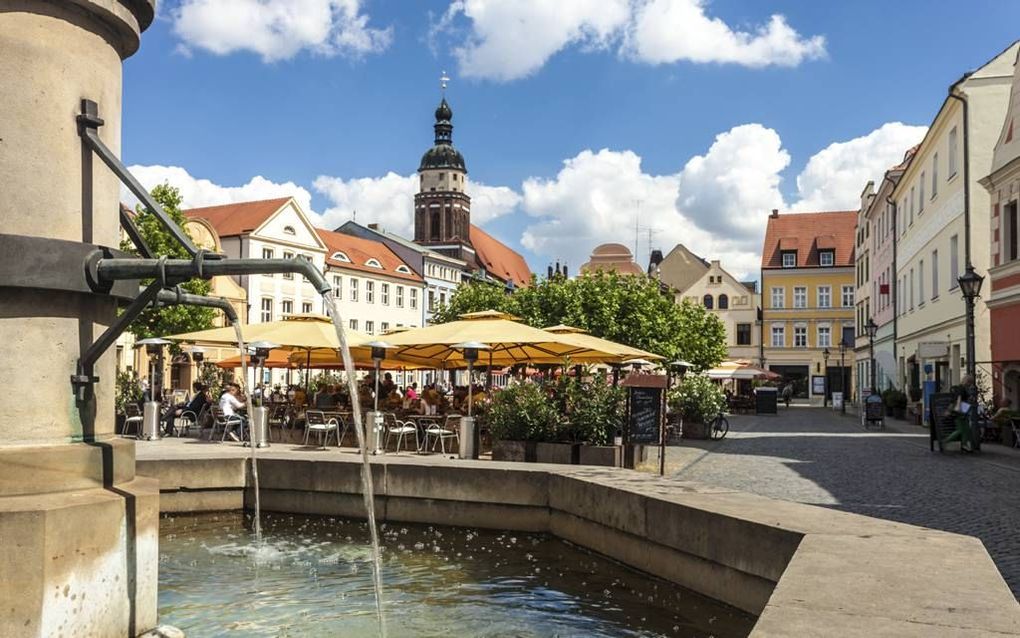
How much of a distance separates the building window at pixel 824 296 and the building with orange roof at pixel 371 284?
3426 cm

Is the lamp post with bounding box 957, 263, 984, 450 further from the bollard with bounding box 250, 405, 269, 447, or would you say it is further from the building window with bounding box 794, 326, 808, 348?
the building window with bounding box 794, 326, 808, 348

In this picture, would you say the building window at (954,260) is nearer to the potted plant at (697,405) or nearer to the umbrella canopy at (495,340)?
the potted plant at (697,405)

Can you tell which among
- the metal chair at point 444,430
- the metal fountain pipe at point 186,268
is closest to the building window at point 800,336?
the metal chair at point 444,430

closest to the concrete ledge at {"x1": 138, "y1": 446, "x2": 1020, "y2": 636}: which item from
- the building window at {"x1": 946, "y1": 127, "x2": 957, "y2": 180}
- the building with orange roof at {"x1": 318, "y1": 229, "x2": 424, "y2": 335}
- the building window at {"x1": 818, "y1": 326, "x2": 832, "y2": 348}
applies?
the building window at {"x1": 946, "y1": 127, "x2": 957, "y2": 180}

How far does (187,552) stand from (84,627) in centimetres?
421

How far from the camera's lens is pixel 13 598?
176 inches

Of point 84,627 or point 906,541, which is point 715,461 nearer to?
point 906,541

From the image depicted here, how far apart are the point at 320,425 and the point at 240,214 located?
5850 cm

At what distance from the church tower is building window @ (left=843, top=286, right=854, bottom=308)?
48680 millimetres

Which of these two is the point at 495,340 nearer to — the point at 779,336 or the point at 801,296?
the point at 779,336

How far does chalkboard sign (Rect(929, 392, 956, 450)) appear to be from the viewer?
20344 millimetres

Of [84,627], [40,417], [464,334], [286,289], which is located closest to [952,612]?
[84,627]

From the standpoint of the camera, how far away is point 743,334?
269 ft

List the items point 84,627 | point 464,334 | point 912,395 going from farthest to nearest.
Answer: point 912,395
point 464,334
point 84,627
